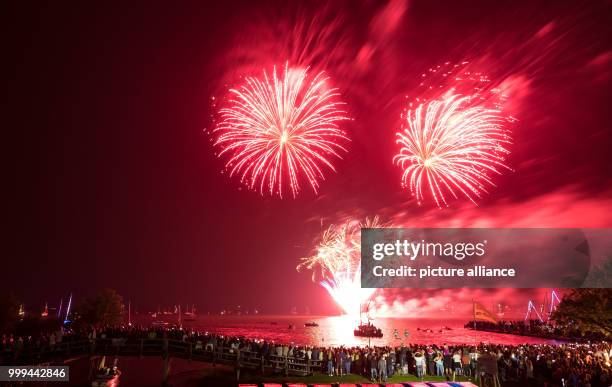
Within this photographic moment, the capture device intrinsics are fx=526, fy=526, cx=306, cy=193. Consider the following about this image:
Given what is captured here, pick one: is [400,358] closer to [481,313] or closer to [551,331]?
[481,313]

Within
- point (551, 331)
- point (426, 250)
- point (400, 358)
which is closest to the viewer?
point (400, 358)

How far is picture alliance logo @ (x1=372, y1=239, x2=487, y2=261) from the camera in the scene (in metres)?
36.0

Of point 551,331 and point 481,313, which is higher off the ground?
point 481,313

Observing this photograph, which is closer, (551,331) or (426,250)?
(426,250)

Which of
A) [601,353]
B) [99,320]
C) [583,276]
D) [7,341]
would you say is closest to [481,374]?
[601,353]

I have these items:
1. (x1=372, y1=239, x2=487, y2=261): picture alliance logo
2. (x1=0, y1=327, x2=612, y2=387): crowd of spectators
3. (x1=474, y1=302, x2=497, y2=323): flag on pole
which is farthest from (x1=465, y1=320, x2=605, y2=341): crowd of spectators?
(x1=0, y1=327, x2=612, y2=387): crowd of spectators

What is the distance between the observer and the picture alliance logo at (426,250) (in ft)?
118

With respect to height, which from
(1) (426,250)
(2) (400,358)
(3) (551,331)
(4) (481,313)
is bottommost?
(2) (400,358)

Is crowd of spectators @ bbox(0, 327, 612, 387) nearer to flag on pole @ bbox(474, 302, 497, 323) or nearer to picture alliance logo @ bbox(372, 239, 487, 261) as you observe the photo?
picture alliance logo @ bbox(372, 239, 487, 261)

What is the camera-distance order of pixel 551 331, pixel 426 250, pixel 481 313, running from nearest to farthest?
pixel 426 250
pixel 481 313
pixel 551 331

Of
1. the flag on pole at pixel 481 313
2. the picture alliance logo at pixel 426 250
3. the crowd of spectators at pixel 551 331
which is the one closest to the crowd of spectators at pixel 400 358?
the picture alliance logo at pixel 426 250

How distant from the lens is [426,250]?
36.1 metres

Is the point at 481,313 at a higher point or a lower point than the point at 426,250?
lower

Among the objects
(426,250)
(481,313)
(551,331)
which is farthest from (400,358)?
(551,331)
